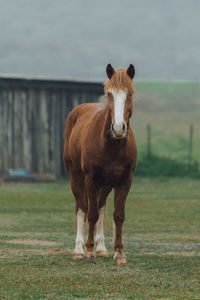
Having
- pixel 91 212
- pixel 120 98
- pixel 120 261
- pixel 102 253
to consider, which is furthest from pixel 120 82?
pixel 102 253

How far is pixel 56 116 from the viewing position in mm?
32781

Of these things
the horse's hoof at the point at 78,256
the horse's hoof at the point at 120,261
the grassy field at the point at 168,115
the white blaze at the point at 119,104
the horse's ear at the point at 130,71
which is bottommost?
the grassy field at the point at 168,115

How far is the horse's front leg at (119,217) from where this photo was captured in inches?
396

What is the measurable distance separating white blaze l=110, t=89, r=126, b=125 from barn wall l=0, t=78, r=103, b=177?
2301 centimetres

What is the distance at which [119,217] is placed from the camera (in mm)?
10281

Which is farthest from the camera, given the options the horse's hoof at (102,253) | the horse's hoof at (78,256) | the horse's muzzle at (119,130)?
the horse's hoof at (102,253)

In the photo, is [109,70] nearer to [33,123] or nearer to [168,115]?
[33,123]

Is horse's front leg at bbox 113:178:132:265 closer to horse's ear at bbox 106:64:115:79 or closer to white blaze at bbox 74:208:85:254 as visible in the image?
white blaze at bbox 74:208:85:254

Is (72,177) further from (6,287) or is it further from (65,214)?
(65,214)

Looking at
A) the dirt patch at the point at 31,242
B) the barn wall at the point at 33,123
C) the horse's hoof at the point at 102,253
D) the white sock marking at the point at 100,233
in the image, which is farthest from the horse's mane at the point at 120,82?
the barn wall at the point at 33,123

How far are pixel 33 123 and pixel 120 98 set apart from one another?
23452mm

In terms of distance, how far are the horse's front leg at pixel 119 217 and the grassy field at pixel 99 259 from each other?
19 centimetres

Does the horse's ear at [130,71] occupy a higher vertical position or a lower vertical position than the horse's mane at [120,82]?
higher

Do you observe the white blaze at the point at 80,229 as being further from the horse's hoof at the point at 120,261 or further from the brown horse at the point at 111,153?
the horse's hoof at the point at 120,261
